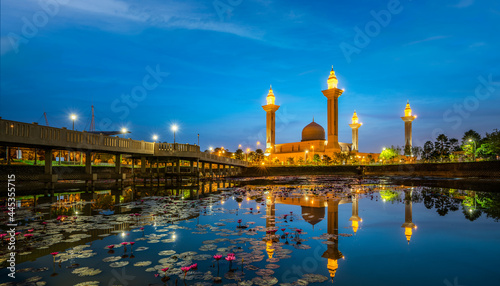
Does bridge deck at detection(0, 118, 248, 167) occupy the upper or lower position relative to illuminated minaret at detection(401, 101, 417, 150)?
lower

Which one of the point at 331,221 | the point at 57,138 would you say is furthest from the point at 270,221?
the point at 57,138

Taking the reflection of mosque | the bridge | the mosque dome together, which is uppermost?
the mosque dome

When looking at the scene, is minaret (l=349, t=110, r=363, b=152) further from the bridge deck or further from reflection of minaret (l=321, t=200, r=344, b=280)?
reflection of minaret (l=321, t=200, r=344, b=280)

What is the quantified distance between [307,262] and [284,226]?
382cm

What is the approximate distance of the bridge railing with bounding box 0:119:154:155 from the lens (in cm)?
2178

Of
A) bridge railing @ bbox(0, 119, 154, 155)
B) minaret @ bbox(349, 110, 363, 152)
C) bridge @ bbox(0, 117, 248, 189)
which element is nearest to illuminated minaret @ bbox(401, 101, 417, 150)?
minaret @ bbox(349, 110, 363, 152)

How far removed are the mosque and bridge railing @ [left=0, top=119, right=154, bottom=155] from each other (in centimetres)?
8340

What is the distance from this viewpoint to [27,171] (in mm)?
42594

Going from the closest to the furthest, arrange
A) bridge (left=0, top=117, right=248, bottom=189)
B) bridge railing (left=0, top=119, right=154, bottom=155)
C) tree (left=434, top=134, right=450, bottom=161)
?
bridge railing (left=0, top=119, right=154, bottom=155) < bridge (left=0, top=117, right=248, bottom=189) < tree (left=434, top=134, right=450, bottom=161)

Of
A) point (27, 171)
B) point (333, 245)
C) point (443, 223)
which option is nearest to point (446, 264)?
point (333, 245)

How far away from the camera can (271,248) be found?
7.71 metres

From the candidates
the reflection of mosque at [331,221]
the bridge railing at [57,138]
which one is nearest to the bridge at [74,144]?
the bridge railing at [57,138]

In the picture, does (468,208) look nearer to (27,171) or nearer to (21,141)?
(21,141)

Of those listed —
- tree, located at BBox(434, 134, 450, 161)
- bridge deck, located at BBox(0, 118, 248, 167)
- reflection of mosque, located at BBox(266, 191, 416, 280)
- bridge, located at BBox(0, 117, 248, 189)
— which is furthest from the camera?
tree, located at BBox(434, 134, 450, 161)
